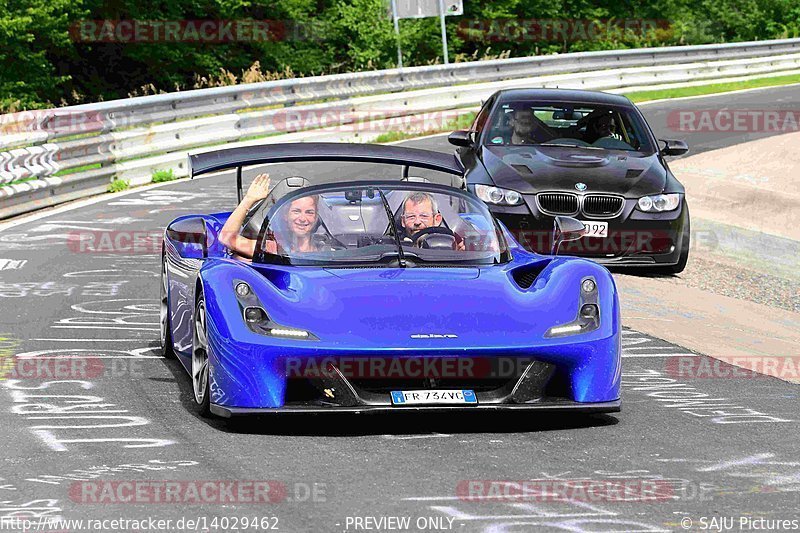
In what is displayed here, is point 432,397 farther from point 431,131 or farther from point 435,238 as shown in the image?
point 431,131

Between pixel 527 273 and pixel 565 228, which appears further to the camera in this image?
pixel 565 228

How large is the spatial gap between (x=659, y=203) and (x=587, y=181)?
679 mm

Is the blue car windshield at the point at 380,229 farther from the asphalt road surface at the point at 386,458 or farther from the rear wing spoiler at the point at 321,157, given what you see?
the asphalt road surface at the point at 386,458

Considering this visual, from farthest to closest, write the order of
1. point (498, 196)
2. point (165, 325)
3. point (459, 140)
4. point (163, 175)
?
point (163, 175), point (459, 140), point (498, 196), point (165, 325)

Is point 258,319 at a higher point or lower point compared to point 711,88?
higher

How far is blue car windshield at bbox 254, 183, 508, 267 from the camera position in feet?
27.4

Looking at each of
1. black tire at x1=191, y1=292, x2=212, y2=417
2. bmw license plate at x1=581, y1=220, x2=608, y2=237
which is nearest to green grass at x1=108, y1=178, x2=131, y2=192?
bmw license plate at x1=581, y1=220, x2=608, y2=237

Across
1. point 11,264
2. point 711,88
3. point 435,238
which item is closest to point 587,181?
point 11,264

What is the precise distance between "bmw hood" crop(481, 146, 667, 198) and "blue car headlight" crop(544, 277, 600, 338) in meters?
5.93

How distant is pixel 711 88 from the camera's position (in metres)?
36.0

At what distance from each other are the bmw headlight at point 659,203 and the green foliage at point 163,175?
8.99 m

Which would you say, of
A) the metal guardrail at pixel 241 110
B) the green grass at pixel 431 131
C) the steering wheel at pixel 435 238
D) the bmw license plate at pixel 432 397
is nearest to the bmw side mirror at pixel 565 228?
the steering wheel at pixel 435 238

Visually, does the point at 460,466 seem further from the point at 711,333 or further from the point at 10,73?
the point at 10,73

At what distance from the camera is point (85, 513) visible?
19.0 ft
